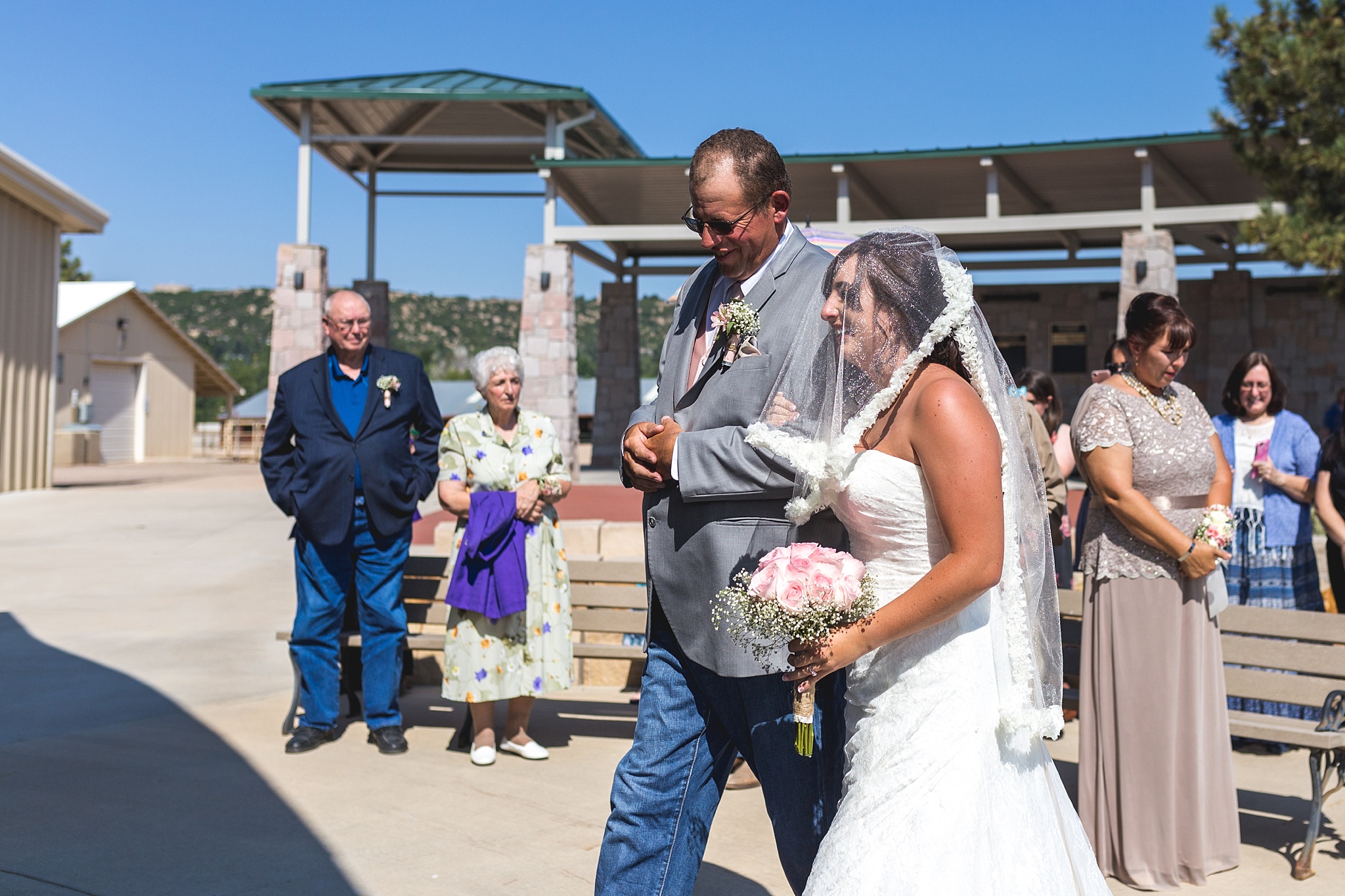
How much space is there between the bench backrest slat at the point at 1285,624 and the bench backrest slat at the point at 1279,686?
16 centimetres

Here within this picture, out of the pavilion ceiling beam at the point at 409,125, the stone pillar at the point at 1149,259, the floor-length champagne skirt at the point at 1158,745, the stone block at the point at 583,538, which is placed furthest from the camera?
the pavilion ceiling beam at the point at 409,125

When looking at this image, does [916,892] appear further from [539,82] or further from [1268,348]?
[1268,348]

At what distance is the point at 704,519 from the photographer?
8.50ft

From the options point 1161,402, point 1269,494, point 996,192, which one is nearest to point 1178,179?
point 996,192

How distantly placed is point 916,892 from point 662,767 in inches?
25.4

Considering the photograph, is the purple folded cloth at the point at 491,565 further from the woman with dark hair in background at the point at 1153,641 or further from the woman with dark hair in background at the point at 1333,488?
the woman with dark hair in background at the point at 1333,488

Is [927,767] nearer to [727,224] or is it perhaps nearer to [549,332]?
[727,224]

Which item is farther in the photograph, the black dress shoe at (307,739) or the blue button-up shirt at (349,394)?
the blue button-up shirt at (349,394)

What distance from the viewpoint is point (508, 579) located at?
5.24 meters

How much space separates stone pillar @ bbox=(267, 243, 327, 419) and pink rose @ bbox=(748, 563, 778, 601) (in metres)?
18.1

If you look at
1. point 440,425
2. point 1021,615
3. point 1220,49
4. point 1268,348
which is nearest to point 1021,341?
point 1268,348

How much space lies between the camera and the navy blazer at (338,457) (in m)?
5.27

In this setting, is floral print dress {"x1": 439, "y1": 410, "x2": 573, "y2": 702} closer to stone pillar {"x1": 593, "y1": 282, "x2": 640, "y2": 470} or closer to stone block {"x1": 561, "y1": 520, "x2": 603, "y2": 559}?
stone block {"x1": 561, "y1": 520, "x2": 603, "y2": 559}

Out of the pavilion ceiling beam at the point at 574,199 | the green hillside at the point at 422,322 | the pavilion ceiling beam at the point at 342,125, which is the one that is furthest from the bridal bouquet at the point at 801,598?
the green hillside at the point at 422,322
